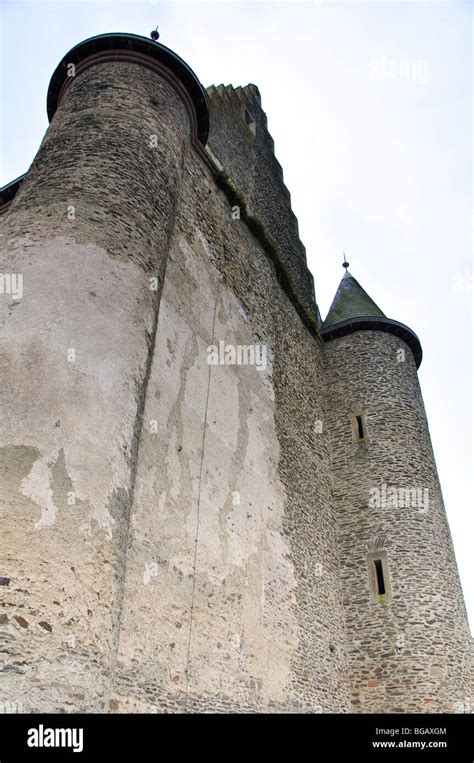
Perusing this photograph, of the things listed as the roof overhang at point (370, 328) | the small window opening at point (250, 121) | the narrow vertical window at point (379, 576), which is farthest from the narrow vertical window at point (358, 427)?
the small window opening at point (250, 121)

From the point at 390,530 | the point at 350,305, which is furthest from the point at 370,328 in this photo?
the point at 390,530

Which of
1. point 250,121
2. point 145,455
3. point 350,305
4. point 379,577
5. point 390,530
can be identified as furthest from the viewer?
point 250,121

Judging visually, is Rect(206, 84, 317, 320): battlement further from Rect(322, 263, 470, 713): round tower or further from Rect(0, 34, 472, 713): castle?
Rect(322, 263, 470, 713): round tower

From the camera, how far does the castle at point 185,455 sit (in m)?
5.02

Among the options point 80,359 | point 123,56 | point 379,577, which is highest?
point 123,56

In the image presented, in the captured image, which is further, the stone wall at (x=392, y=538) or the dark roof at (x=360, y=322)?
the dark roof at (x=360, y=322)

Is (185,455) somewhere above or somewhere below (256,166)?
below

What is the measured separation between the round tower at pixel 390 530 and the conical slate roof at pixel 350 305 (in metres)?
0.12

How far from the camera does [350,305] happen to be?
1661 cm

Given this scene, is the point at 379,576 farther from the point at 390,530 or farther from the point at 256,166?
the point at 256,166

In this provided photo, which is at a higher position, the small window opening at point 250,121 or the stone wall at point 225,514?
the small window opening at point 250,121

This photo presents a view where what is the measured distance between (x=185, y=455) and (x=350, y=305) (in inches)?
400

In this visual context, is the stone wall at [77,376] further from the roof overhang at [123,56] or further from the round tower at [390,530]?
the round tower at [390,530]

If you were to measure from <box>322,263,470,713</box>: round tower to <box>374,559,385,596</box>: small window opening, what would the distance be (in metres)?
0.02
